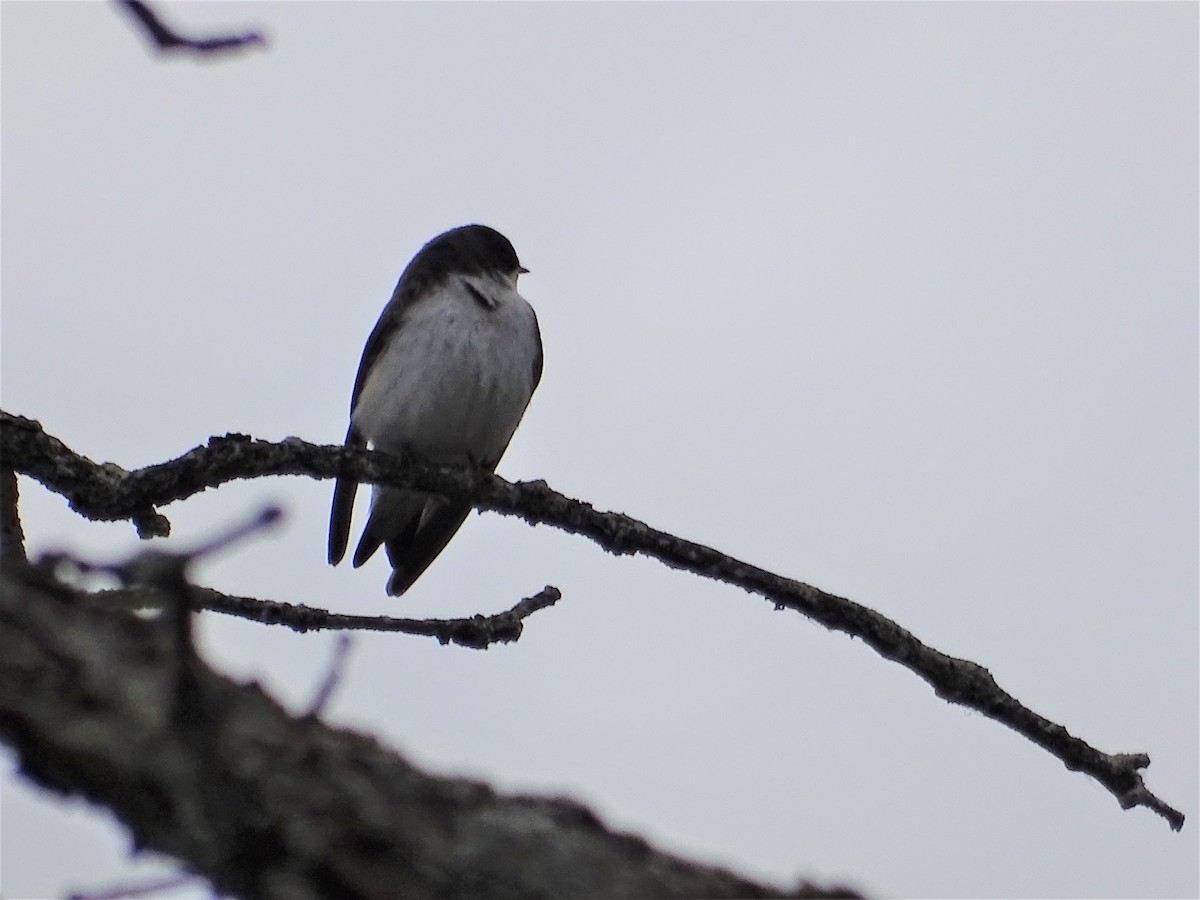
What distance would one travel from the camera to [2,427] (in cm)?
435

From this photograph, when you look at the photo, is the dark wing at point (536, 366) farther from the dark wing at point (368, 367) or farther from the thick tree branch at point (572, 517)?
the thick tree branch at point (572, 517)

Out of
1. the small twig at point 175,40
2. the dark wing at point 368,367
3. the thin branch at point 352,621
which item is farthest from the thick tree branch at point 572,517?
the dark wing at point 368,367

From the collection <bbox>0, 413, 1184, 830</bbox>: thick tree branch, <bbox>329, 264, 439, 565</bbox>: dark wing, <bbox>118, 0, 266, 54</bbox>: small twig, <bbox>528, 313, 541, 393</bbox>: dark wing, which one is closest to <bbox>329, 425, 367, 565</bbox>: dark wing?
<bbox>329, 264, 439, 565</bbox>: dark wing

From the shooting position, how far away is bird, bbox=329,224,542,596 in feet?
24.3

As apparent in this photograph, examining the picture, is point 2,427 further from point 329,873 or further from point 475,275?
point 475,275

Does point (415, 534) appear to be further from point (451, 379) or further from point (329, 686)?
point (329, 686)

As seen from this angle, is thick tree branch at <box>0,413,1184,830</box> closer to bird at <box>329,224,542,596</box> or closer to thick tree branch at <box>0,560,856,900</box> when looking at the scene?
bird at <box>329,224,542,596</box>

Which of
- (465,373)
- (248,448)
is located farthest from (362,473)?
(465,373)

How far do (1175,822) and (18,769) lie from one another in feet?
10.4

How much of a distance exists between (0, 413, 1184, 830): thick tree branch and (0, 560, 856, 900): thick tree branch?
2.56 meters

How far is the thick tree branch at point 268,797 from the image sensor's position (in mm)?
1663

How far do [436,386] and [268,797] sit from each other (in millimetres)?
5719

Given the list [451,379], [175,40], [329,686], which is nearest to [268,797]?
[329,686]

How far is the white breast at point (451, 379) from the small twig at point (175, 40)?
5.18 meters
